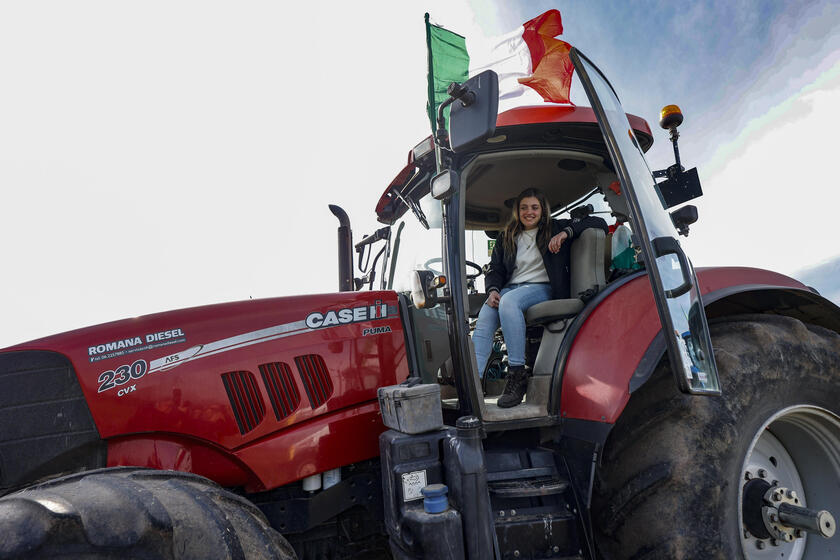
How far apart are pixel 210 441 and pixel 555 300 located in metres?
1.68

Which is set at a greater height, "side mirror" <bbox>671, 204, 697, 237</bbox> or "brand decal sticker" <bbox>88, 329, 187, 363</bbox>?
"side mirror" <bbox>671, 204, 697, 237</bbox>

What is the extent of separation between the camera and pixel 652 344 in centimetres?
204

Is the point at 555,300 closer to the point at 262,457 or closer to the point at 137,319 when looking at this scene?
the point at 262,457

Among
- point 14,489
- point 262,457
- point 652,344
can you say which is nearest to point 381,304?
point 262,457

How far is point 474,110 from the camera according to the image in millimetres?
1931

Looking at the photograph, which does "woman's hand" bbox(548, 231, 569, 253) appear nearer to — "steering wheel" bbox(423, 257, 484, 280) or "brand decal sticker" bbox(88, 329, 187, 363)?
"steering wheel" bbox(423, 257, 484, 280)

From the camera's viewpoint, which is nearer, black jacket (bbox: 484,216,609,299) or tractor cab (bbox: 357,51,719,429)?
tractor cab (bbox: 357,51,719,429)

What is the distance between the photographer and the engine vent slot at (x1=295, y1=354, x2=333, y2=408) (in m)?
2.16

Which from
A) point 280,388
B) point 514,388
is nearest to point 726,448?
point 514,388

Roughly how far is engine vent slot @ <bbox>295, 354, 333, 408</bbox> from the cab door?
1417 millimetres

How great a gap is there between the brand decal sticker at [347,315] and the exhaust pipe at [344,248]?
3.47ft

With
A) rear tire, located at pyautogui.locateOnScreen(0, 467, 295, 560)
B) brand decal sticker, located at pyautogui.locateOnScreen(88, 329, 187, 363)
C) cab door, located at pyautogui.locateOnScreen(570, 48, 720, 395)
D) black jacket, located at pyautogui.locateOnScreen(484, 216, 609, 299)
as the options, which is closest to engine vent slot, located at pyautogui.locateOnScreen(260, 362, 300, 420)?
brand decal sticker, located at pyautogui.locateOnScreen(88, 329, 187, 363)

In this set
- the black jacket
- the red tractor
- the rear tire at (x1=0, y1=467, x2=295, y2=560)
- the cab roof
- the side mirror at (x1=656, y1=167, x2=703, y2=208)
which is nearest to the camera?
the rear tire at (x1=0, y1=467, x2=295, y2=560)

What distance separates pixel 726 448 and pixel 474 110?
167 cm
